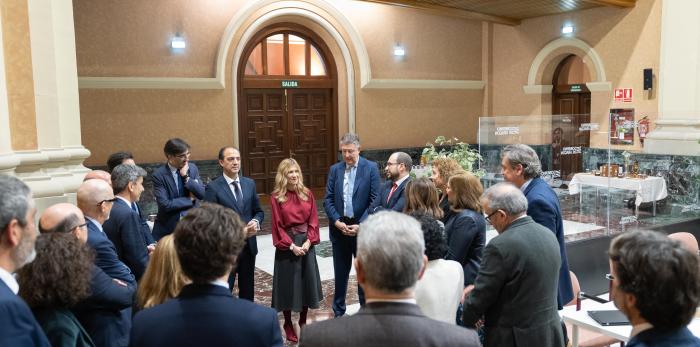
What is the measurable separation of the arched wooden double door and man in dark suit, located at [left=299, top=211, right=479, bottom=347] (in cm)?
929

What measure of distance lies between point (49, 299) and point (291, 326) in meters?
2.79

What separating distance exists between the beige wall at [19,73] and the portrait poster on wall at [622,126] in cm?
933

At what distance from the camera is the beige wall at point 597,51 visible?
11.2 m

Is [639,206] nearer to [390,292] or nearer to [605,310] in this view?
[605,310]

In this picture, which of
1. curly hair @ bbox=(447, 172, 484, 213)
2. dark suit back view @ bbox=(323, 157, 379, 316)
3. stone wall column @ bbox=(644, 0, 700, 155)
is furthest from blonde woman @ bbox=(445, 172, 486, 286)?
stone wall column @ bbox=(644, 0, 700, 155)

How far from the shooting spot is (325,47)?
11703mm

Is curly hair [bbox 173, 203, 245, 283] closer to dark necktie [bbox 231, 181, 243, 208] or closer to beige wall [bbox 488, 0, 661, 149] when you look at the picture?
dark necktie [bbox 231, 181, 243, 208]

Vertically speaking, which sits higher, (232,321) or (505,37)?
(505,37)

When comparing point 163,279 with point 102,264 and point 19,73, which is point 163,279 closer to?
point 102,264

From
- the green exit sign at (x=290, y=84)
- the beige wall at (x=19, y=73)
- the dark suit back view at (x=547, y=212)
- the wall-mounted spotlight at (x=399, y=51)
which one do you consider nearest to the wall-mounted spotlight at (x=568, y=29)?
the wall-mounted spotlight at (x=399, y=51)

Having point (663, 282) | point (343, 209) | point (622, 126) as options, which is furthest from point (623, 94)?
point (663, 282)

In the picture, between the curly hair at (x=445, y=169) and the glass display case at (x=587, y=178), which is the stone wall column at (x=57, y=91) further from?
the glass display case at (x=587, y=178)

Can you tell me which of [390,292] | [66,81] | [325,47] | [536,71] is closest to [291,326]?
[66,81]

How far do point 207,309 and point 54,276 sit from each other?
635mm
